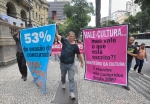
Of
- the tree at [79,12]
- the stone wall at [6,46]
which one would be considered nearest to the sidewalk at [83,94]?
the stone wall at [6,46]

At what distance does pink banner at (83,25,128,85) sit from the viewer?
3.70 meters

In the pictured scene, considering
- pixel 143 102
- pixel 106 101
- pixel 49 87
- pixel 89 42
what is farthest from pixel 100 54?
pixel 49 87

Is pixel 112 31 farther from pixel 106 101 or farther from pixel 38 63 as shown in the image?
pixel 38 63

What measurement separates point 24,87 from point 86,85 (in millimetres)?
1899

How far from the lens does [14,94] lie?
160 inches

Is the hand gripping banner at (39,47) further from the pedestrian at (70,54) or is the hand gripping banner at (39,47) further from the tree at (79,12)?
the tree at (79,12)

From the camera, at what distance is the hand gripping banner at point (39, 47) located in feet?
12.5

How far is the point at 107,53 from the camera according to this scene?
3861 mm

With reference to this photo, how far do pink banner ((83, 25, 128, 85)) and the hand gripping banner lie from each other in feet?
3.20

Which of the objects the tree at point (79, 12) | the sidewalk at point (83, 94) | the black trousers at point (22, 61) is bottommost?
the sidewalk at point (83, 94)

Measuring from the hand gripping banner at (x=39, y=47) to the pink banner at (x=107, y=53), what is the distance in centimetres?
97

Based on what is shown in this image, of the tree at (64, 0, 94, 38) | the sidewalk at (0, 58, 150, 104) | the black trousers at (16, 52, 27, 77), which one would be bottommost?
the sidewalk at (0, 58, 150, 104)

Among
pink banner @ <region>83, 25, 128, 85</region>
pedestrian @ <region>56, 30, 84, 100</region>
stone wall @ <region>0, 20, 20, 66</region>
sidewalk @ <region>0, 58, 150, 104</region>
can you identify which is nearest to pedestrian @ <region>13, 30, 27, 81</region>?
sidewalk @ <region>0, 58, 150, 104</region>

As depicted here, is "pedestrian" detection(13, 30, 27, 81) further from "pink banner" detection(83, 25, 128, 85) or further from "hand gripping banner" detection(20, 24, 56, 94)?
"pink banner" detection(83, 25, 128, 85)
